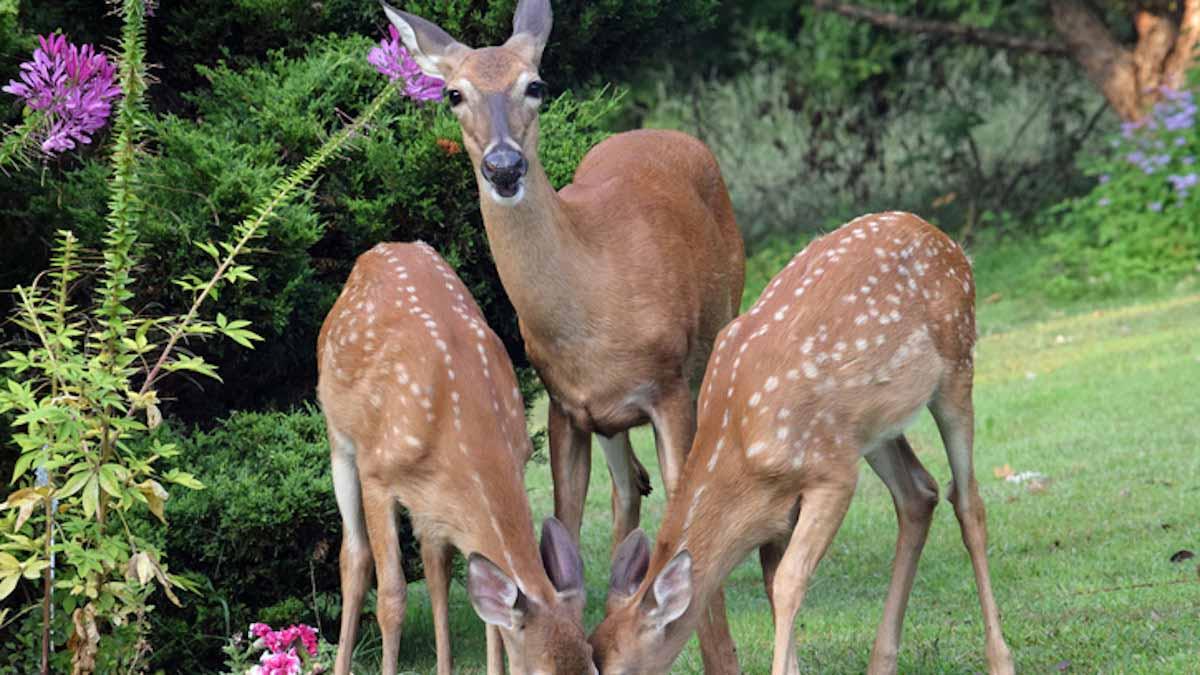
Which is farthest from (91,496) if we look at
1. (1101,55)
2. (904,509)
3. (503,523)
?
(1101,55)

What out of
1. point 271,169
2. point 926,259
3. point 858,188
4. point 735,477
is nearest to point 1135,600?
point 926,259

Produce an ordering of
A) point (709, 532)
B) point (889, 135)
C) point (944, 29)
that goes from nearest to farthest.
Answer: point (709, 532) < point (944, 29) < point (889, 135)

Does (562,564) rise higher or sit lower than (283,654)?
lower

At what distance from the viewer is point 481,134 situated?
5.76 meters

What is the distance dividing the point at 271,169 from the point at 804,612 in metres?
2.83

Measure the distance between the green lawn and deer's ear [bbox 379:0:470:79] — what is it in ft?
6.71

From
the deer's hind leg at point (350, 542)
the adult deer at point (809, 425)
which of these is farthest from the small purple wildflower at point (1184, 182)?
the deer's hind leg at point (350, 542)

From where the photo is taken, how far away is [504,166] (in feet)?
18.2

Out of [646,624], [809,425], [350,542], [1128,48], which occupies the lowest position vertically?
[646,624]

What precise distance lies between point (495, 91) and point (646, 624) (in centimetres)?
177

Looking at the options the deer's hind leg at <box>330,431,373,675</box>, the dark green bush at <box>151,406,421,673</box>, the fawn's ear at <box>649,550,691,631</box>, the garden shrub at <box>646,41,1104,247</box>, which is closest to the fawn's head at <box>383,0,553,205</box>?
the deer's hind leg at <box>330,431,373,675</box>

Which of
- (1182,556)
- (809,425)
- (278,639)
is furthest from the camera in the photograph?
(1182,556)

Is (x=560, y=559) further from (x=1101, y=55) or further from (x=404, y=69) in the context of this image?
(x=1101, y=55)

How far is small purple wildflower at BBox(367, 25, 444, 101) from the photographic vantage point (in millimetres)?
6168
